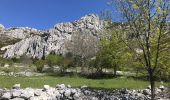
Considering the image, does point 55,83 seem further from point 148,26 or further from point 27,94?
point 148,26

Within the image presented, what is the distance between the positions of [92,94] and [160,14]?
9236 millimetres

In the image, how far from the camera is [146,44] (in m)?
19.1

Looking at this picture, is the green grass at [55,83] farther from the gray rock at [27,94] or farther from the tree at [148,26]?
the tree at [148,26]

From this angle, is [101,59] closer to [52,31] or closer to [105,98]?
[105,98]

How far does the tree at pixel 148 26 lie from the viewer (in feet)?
61.0

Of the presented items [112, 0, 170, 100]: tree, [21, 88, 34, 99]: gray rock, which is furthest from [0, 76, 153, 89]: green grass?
[112, 0, 170, 100]: tree

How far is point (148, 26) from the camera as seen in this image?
61.9ft

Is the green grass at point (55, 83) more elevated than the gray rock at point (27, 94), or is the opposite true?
the green grass at point (55, 83)

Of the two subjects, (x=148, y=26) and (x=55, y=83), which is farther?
(x=55, y=83)

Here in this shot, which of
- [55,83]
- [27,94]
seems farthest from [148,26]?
[55,83]

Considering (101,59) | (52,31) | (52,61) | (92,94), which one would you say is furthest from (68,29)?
(92,94)

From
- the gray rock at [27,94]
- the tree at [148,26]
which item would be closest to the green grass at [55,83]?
the gray rock at [27,94]

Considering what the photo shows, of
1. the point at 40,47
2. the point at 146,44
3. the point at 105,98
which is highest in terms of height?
the point at 40,47

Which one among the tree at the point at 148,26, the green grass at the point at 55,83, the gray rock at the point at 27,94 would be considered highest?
the tree at the point at 148,26
